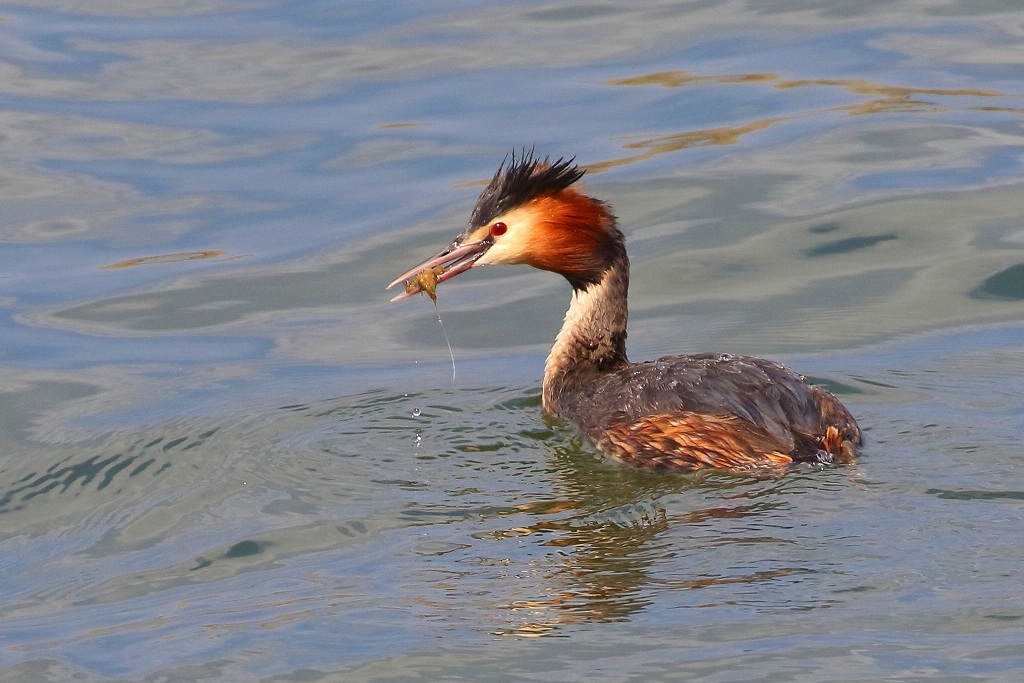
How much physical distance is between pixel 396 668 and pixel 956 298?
500cm

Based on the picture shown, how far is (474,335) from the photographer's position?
9.16 metres

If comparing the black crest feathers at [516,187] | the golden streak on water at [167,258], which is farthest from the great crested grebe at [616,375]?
the golden streak on water at [167,258]

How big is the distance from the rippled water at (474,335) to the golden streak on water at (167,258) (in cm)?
→ 6

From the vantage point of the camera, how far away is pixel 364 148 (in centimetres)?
1194

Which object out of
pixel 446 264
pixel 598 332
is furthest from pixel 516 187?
pixel 598 332

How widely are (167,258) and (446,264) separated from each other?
3.31 m

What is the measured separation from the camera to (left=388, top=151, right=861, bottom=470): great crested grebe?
6.62 meters

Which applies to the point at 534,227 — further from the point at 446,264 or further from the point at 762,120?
the point at 762,120

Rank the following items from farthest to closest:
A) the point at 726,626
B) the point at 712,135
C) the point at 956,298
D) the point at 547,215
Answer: the point at 712,135, the point at 956,298, the point at 547,215, the point at 726,626

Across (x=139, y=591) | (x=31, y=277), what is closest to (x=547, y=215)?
(x=139, y=591)

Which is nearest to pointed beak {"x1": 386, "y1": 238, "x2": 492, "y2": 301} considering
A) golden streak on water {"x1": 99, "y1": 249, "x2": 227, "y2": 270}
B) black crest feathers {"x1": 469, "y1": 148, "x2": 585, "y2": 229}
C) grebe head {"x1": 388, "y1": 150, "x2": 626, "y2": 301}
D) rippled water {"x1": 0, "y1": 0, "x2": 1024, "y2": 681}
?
grebe head {"x1": 388, "y1": 150, "x2": 626, "y2": 301}

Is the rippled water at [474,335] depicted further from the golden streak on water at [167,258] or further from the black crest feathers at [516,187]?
the black crest feathers at [516,187]

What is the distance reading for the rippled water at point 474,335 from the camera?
5441 mm

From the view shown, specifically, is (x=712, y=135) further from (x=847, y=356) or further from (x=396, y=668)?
(x=396, y=668)
